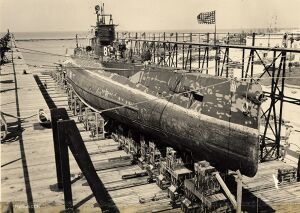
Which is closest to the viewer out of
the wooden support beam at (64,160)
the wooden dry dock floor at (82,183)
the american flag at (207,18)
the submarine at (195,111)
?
the wooden support beam at (64,160)

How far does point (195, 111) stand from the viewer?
42.4ft

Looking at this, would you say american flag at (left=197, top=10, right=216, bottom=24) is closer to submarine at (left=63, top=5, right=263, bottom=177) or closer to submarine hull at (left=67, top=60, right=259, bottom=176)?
submarine at (left=63, top=5, right=263, bottom=177)

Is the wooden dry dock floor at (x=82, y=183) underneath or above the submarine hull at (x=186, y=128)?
underneath

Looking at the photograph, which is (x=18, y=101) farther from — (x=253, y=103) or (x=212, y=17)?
(x=253, y=103)

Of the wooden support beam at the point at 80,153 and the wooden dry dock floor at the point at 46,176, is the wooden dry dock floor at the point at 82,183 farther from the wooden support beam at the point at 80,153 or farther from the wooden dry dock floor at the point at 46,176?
the wooden support beam at the point at 80,153

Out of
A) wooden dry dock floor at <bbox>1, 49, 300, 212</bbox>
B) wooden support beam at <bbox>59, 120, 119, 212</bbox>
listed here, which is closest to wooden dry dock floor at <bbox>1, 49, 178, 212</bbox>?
wooden dry dock floor at <bbox>1, 49, 300, 212</bbox>

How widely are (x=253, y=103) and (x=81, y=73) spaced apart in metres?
16.7

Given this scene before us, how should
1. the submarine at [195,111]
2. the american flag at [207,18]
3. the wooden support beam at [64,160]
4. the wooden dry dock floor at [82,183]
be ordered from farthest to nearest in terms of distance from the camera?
the american flag at [207,18] < the wooden dry dock floor at [82,183] < the submarine at [195,111] < the wooden support beam at [64,160]

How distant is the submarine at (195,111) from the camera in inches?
445

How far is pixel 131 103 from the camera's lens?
16328 millimetres

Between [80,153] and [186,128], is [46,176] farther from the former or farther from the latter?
Result: [186,128]

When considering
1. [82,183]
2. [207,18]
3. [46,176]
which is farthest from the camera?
[207,18]

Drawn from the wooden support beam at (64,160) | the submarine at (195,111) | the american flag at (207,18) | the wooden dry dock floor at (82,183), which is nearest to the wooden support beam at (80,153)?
the wooden support beam at (64,160)

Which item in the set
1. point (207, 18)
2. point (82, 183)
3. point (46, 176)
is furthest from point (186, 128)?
point (207, 18)
